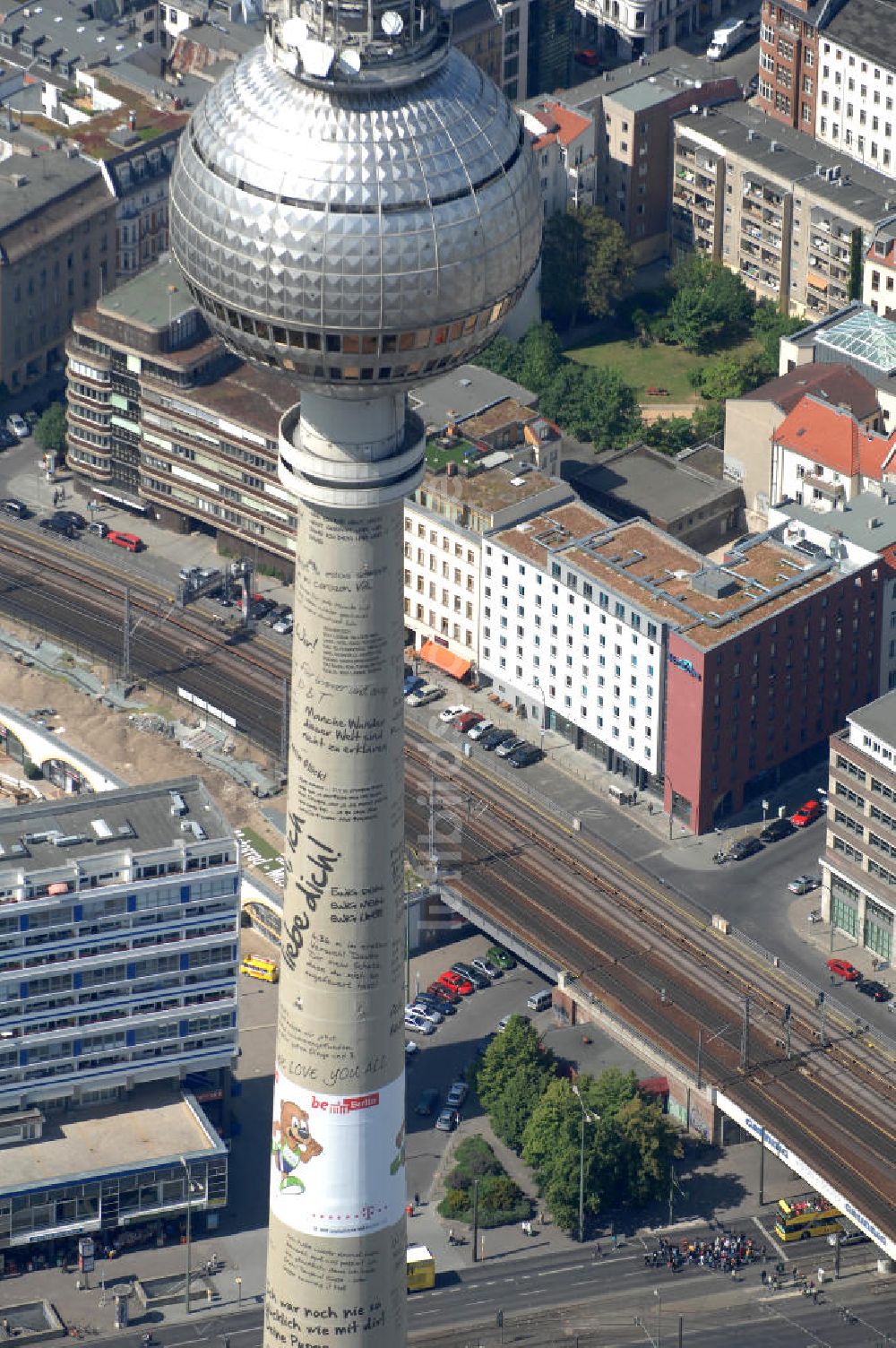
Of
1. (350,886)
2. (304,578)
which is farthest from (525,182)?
(350,886)

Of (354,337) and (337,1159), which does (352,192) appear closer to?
(354,337)

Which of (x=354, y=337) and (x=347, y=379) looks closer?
(x=354, y=337)

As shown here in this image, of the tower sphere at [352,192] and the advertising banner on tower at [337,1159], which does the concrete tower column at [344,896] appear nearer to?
the advertising banner on tower at [337,1159]

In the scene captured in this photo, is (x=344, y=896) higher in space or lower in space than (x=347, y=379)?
lower

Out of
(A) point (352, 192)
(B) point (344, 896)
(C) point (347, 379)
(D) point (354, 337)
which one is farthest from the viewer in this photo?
(B) point (344, 896)

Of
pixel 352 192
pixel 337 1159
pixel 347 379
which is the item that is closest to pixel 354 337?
pixel 347 379

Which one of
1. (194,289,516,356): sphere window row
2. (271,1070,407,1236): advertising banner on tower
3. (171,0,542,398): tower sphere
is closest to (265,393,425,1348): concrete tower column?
(271,1070,407,1236): advertising banner on tower

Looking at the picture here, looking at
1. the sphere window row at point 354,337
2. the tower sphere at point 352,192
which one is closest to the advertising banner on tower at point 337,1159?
the tower sphere at point 352,192
